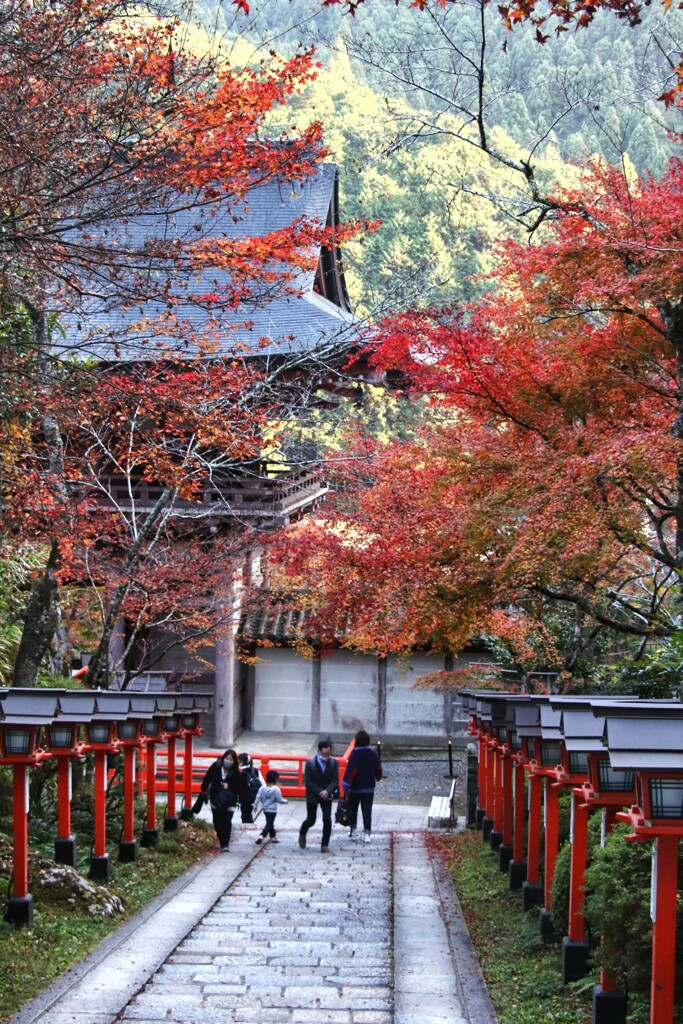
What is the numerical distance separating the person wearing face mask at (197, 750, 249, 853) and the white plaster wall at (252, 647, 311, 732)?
35.4ft

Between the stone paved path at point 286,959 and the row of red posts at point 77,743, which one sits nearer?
the stone paved path at point 286,959

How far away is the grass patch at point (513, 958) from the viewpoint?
290 inches

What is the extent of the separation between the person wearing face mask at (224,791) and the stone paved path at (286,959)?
1.36 metres

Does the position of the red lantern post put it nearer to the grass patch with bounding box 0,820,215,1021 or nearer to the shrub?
the grass patch with bounding box 0,820,215,1021

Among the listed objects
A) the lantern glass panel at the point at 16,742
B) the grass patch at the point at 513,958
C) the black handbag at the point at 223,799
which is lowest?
the grass patch at the point at 513,958

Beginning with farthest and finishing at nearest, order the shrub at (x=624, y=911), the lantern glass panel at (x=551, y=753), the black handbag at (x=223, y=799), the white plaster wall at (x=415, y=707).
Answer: the white plaster wall at (x=415, y=707) → the black handbag at (x=223, y=799) → the lantern glass panel at (x=551, y=753) → the shrub at (x=624, y=911)

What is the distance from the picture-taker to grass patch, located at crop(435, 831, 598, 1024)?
7.37 m

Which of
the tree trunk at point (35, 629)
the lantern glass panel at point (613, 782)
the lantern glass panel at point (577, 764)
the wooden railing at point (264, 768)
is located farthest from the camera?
the wooden railing at point (264, 768)

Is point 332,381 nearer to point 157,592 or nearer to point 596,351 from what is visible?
point 157,592

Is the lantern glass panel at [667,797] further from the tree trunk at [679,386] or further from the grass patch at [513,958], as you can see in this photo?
the tree trunk at [679,386]

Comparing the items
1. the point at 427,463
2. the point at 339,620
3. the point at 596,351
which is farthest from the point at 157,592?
the point at 596,351

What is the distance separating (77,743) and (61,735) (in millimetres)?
322

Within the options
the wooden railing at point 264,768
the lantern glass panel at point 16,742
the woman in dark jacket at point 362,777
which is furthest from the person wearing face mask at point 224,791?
the lantern glass panel at point 16,742

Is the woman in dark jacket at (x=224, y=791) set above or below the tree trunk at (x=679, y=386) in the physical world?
below
